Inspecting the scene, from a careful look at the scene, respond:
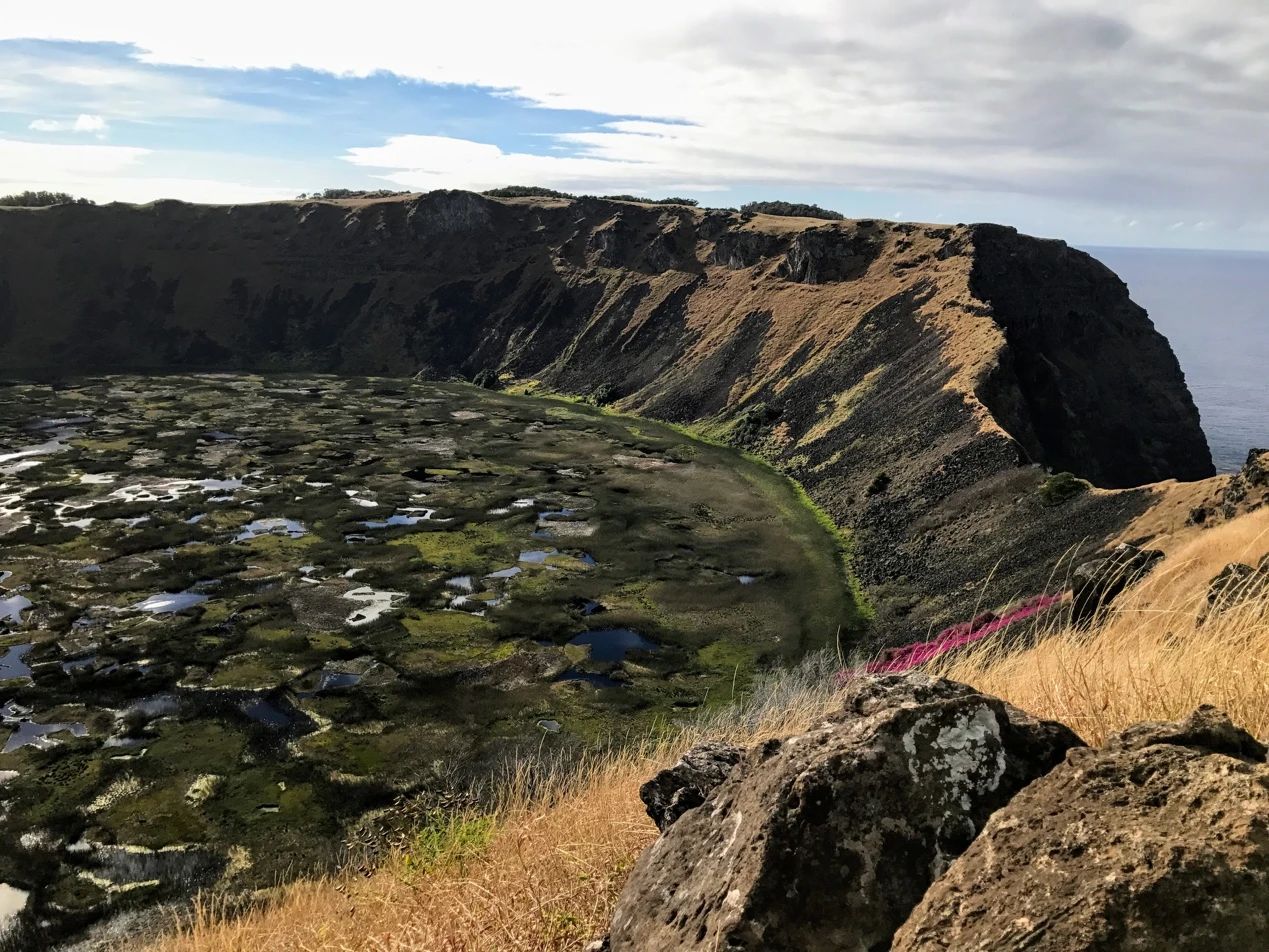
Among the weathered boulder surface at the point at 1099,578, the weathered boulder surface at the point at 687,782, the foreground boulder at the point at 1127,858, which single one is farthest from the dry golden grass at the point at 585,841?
the weathered boulder surface at the point at 1099,578

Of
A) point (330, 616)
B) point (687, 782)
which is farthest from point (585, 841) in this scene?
point (330, 616)

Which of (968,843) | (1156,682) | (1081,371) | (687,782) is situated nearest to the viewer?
(968,843)

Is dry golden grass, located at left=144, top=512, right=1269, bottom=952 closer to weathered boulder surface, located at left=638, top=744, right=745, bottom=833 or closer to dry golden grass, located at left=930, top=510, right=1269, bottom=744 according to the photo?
dry golden grass, located at left=930, top=510, right=1269, bottom=744

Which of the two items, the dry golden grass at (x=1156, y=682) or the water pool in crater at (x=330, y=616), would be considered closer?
the dry golden grass at (x=1156, y=682)

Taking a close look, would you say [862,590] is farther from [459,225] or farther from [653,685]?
[459,225]

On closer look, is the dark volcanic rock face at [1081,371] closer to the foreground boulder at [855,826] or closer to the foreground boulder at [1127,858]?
the foreground boulder at [855,826]

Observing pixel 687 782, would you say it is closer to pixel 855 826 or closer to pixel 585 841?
pixel 585 841

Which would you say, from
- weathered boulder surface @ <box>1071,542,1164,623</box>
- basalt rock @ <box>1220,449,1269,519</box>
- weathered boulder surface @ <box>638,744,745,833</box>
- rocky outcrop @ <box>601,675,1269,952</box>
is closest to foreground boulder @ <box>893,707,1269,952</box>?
rocky outcrop @ <box>601,675,1269,952</box>

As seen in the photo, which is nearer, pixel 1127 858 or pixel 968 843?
pixel 1127 858
